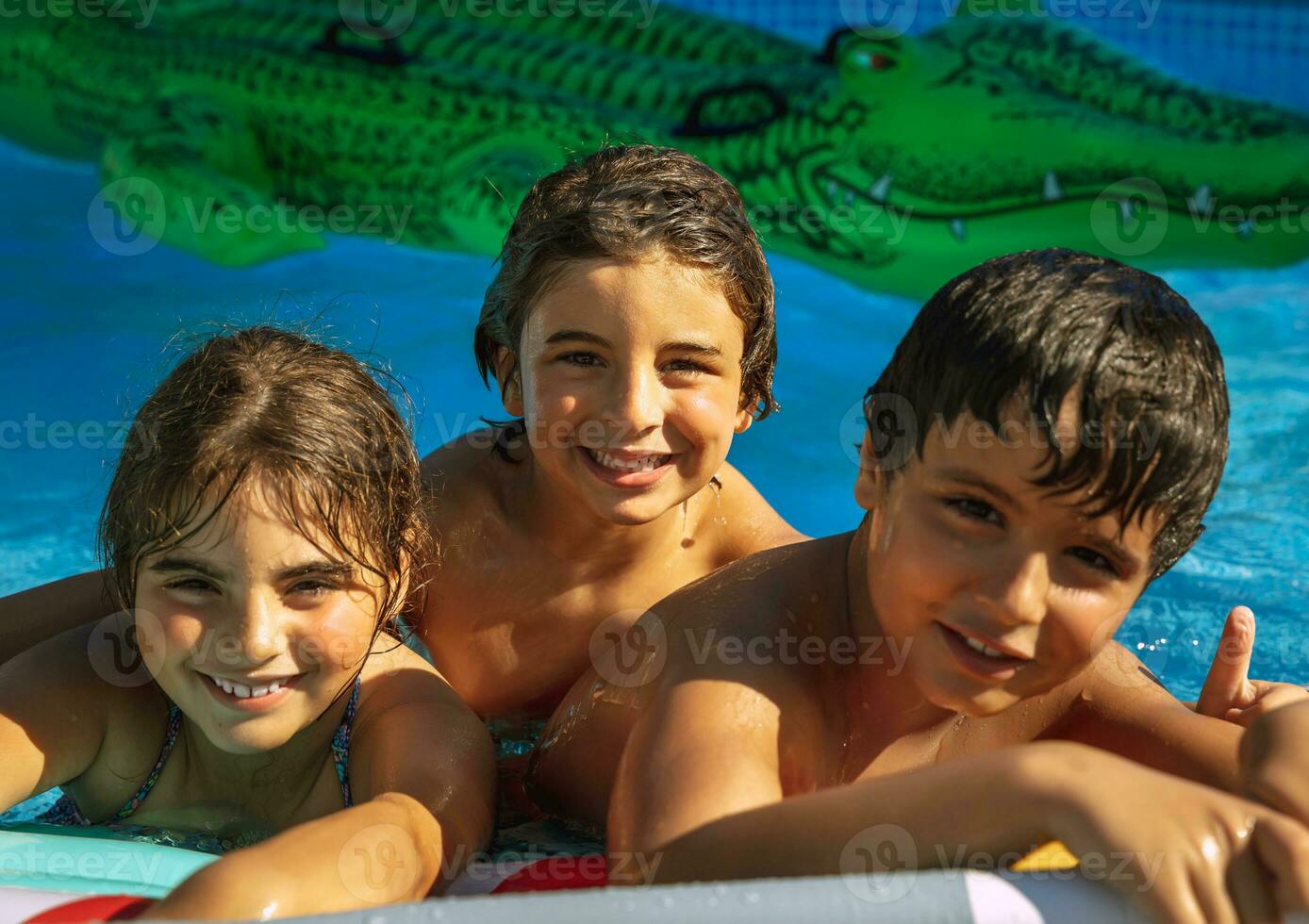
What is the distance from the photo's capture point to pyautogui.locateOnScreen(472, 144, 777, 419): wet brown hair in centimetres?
293

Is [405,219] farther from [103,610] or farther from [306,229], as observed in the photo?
[103,610]

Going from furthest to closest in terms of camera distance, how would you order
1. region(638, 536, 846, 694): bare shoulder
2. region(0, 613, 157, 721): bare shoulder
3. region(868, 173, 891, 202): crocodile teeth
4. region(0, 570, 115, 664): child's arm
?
region(868, 173, 891, 202): crocodile teeth < region(0, 570, 115, 664): child's arm < region(0, 613, 157, 721): bare shoulder < region(638, 536, 846, 694): bare shoulder

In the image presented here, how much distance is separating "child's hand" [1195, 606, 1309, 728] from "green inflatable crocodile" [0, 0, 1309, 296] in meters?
4.72

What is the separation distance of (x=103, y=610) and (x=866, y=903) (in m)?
2.02

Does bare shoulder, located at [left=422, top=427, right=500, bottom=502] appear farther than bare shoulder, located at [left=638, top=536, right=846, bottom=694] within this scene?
Yes

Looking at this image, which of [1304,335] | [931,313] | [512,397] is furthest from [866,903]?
[1304,335]

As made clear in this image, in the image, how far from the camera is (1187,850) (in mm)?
1694

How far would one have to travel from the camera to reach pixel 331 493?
8.24 feet

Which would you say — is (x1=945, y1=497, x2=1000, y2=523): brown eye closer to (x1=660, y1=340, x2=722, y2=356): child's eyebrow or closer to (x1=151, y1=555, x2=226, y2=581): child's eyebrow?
(x1=660, y1=340, x2=722, y2=356): child's eyebrow

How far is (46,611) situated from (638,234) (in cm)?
148

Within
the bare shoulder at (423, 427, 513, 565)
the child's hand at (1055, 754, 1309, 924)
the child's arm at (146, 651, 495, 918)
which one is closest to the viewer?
the child's hand at (1055, 754, 1309, 924)

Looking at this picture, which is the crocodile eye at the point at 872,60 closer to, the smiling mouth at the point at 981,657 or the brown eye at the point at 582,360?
the brown eye at the point at 582,360

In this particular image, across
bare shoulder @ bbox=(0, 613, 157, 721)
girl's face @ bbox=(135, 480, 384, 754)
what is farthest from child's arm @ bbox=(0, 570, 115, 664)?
girl's face @ bbox=(135, 480, 384, 754)

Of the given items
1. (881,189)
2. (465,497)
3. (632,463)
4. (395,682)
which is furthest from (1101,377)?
(881,189)
